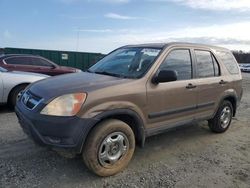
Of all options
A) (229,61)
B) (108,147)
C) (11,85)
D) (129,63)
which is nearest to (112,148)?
(108,147)

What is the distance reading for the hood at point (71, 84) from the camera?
3916 mm

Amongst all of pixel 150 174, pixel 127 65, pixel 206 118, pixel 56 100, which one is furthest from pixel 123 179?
pixel 206 118

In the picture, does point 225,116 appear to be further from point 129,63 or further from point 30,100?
point 30,100

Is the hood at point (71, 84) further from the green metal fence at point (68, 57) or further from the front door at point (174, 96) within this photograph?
the green metal fence at point (68, 57)

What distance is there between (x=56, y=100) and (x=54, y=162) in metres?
1.16

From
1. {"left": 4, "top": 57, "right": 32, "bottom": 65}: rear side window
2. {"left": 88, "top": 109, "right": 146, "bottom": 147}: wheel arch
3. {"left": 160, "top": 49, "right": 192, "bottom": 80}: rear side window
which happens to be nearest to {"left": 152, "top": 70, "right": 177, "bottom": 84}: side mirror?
{"left": 160, "top": 49, "right": 192, "bottom": 80}: rear side window

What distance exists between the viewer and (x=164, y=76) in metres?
4.46

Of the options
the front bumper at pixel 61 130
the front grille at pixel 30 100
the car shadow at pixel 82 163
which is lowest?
the car shadow at pixel 82 163

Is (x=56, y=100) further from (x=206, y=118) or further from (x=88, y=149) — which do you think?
(x=206, y=118)

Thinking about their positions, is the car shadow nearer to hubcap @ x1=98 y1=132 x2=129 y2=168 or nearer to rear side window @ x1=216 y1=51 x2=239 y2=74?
hubcap @ x1=98 y1=132 x2=129 y2=168

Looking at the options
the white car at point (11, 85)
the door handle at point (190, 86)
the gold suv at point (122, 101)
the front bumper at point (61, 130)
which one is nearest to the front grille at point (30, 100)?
the gold suv at point (122, 101)

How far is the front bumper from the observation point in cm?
371

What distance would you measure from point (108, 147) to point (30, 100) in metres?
1.24

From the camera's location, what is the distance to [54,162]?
4488mm
